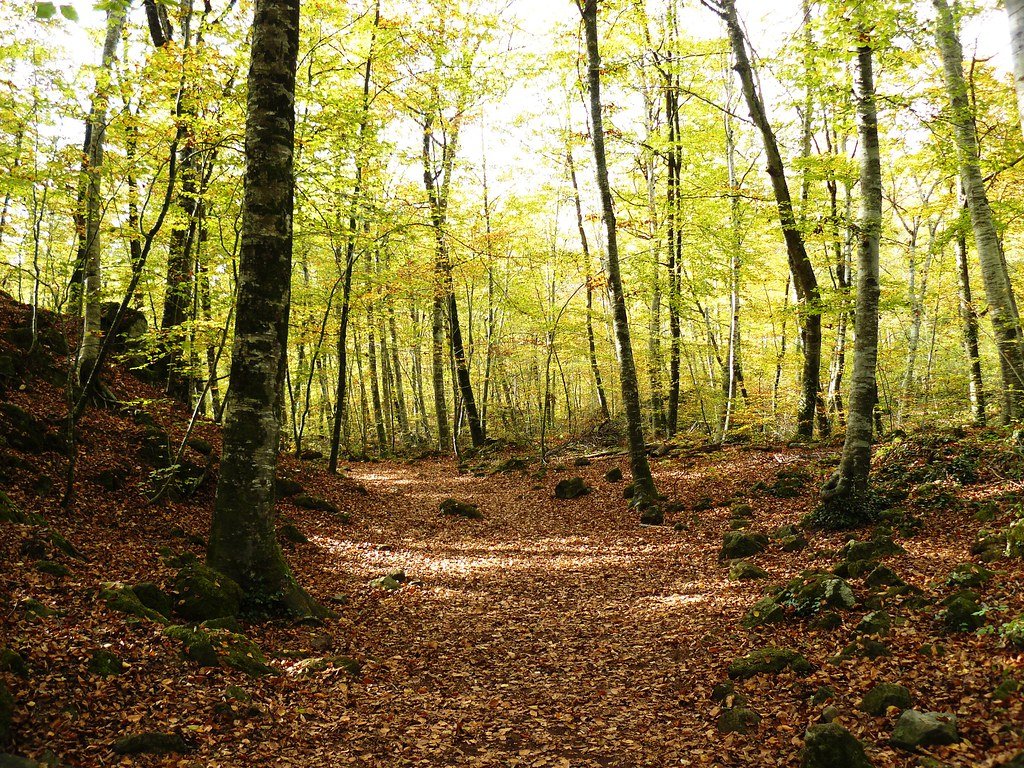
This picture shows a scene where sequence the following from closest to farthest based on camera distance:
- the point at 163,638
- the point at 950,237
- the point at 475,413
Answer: the point at 163,638 < the point at 950,237 < the point at 475,413

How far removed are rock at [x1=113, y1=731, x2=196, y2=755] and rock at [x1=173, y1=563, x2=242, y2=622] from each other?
1.94 metres

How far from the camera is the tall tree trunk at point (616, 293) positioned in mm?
11852

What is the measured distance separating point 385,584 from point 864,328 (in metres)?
8.03

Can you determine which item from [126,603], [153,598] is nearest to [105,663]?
[126,603]

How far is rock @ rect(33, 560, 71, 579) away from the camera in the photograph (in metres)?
5.17

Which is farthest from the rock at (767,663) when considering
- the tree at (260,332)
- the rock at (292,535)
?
the rock at (292,535)

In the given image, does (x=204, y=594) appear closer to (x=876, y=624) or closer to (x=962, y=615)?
(x=876, y=624)

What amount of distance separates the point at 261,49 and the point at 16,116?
13.8 ft

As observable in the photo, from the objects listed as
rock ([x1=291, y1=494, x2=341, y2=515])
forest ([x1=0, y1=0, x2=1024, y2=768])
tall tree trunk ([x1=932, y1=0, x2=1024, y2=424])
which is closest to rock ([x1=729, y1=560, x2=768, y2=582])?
forest ([x1=0, y1=0, x2=1024, y2=768])

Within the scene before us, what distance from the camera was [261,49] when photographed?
240 inches

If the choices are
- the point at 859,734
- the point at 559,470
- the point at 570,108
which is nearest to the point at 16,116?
the point at 859,734

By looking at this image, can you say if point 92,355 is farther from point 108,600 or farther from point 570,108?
point 570,108

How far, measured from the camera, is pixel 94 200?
26.3 ft

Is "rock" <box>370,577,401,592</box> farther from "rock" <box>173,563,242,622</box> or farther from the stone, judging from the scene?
the stone
